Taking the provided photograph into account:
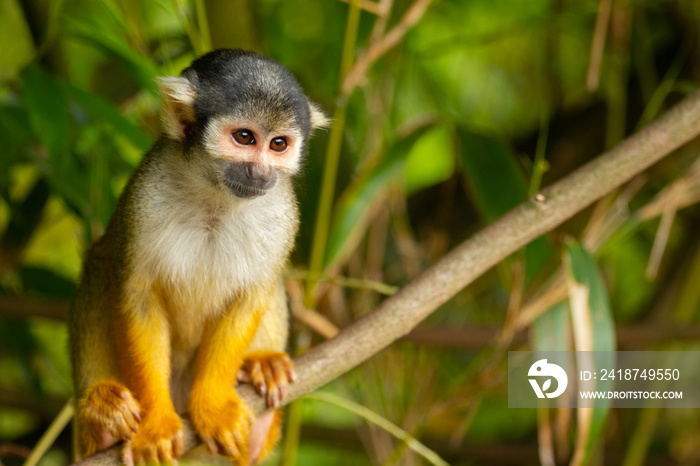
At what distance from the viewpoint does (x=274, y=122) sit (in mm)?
2365

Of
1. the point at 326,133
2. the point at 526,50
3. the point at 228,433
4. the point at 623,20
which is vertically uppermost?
the point at 526,50

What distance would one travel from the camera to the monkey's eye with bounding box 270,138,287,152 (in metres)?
2.43

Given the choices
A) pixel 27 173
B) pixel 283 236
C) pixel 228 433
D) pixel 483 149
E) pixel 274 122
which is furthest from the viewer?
pixel 27 173

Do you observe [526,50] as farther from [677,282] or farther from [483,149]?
[483,149]

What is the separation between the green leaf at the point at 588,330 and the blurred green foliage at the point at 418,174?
15mm

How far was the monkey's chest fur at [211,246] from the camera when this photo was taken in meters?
2.56

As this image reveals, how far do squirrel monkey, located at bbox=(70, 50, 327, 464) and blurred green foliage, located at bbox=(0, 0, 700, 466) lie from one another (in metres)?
0.35

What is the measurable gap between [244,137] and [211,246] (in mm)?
467

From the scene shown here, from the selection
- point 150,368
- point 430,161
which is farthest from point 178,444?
point 430,161

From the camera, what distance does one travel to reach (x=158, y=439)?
242cm

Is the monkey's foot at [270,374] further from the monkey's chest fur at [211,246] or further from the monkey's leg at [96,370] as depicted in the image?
the monkey's leg at [96,370]

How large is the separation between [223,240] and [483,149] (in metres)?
1.17

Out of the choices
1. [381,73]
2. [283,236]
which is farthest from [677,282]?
[283,236]

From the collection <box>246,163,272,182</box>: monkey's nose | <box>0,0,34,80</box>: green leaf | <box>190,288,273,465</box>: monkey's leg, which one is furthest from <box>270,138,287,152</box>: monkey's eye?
<box>0,0,34,80</box>: green leaf
